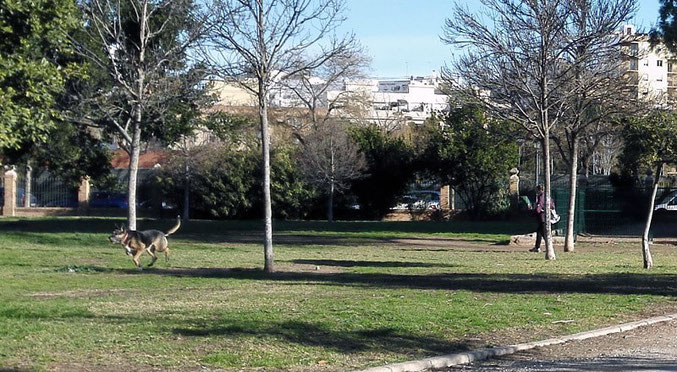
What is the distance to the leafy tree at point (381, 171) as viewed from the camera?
5188 cm

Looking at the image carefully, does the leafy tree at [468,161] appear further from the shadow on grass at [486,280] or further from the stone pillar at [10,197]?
the shadow on grass at [486,280]

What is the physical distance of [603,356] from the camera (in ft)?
35.2

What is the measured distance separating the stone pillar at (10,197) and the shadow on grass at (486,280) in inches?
1265

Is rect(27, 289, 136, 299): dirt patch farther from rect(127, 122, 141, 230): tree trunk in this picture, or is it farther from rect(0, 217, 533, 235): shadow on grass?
rect(0, 217, 533, 235): shadow on grass

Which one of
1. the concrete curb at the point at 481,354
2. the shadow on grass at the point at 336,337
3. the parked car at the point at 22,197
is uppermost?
the parked car at the point at 22,197

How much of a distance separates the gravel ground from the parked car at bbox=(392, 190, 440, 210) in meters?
41.0

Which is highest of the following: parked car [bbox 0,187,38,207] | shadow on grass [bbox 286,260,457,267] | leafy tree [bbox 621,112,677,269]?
leafy tree [bbox 621,112,677,269]

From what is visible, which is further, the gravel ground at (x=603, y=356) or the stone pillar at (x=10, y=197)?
the stone pillar at (x=10, y=197)

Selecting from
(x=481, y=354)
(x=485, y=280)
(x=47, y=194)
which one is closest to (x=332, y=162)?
(x=47, y=194)

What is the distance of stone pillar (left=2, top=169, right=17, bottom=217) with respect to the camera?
50031 mm

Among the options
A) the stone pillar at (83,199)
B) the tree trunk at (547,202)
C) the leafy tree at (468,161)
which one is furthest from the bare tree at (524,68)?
the stone pillar at (83,199)

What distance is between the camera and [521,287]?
55.3ft

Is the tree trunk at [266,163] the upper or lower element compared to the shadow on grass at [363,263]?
upper

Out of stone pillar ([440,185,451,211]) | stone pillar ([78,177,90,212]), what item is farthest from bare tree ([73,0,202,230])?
stone pillar ([440,185,451,211])
